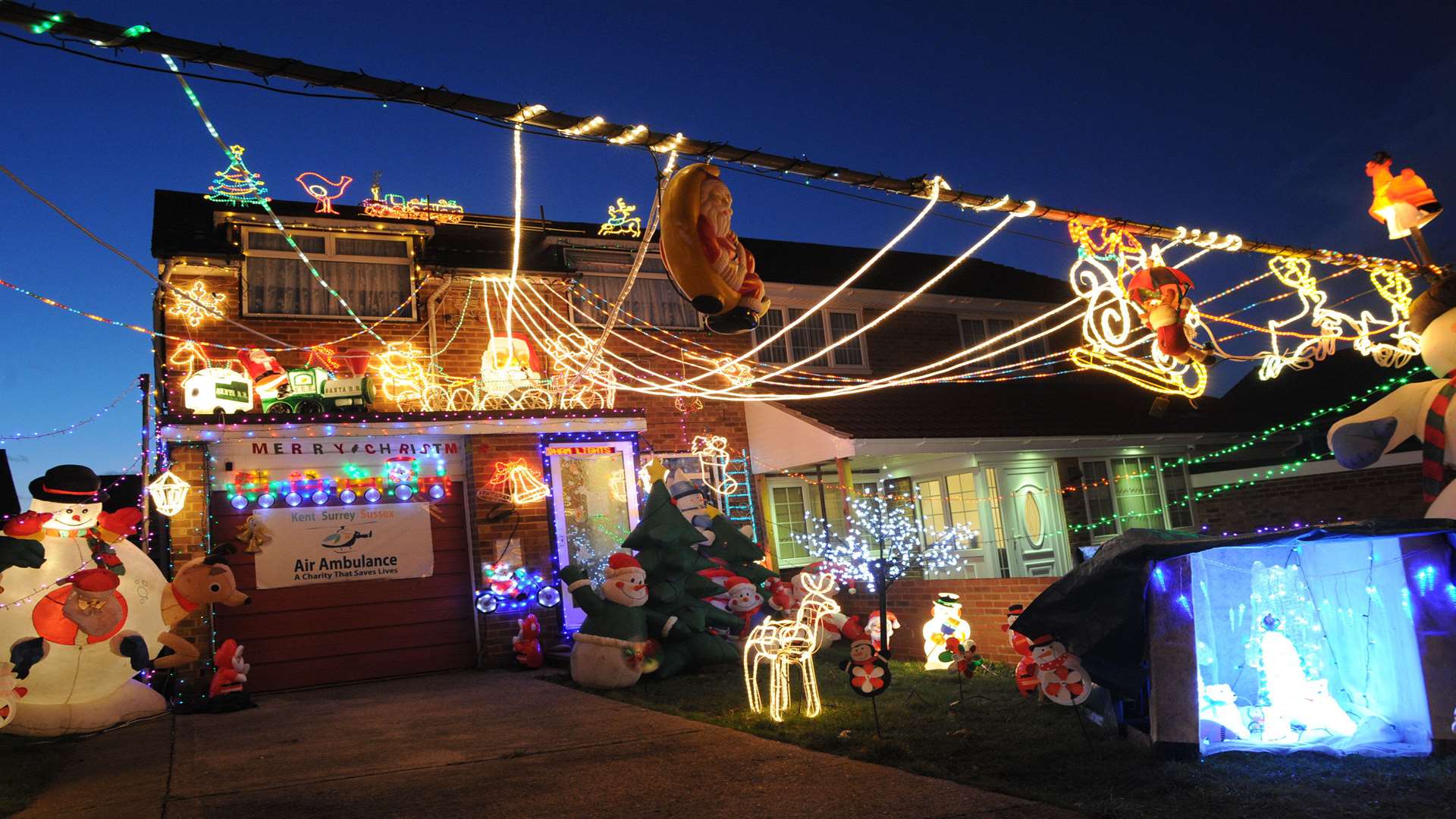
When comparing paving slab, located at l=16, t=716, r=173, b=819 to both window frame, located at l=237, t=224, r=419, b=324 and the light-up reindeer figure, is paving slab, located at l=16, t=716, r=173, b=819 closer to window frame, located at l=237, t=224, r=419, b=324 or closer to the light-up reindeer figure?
the light-up reindeer figure

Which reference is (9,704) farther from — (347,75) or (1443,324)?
(1443,324)

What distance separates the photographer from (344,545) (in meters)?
11.2

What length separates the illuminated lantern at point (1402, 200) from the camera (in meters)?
9.08

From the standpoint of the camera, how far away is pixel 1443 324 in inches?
266

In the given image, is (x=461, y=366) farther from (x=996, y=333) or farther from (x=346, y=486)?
(x=996, y=333)

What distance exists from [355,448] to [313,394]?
2.71 feet

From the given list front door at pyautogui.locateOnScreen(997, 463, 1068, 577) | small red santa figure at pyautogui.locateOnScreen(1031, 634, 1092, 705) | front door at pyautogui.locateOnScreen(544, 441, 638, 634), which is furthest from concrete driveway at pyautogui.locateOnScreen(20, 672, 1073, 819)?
front door at pyautogui.locateOnScreen(997, 463, 1068, 577)

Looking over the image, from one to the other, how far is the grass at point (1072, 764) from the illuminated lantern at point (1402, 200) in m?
5.91

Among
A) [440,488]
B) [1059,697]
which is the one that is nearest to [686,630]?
[440,488]

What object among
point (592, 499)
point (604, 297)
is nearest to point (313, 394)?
point (592, 499)

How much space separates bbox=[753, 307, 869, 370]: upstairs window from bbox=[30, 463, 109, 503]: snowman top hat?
9260 millimetres

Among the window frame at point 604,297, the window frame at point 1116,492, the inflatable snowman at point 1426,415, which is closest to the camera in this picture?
the inflatable snowman at point 1426,415

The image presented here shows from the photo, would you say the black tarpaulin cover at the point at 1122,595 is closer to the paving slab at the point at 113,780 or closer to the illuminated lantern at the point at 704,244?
the illuminated lantern at the point at 704,244

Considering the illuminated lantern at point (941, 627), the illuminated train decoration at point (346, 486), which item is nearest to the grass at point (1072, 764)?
the illuminated lantern at point (941, 627)
